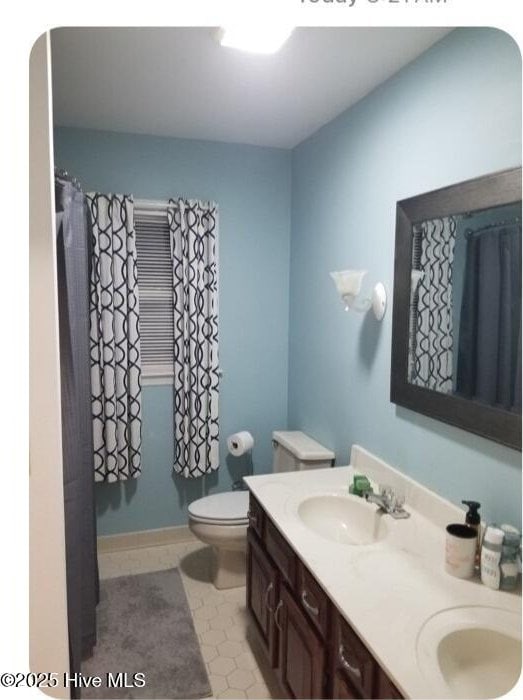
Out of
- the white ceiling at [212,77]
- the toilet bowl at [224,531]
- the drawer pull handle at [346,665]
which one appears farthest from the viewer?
the toilet bowl at [224,531]

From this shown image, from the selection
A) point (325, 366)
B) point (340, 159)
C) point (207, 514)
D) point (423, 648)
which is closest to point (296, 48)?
point (340, 159)

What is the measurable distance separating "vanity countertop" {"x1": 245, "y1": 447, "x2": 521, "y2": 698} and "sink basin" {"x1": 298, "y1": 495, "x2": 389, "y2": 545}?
0.04 m

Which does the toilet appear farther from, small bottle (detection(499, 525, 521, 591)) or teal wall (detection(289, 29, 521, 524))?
small bottle (detection(499, 525, 521, 591))

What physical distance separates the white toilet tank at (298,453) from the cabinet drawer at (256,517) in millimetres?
496

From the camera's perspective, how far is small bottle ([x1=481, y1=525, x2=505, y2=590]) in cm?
120

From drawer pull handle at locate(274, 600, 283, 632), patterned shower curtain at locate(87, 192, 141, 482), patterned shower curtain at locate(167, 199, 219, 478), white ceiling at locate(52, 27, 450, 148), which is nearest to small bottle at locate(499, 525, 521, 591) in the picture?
drawer pull handle at locate(274, 600, 283, 632)

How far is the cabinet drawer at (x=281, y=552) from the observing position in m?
1.48

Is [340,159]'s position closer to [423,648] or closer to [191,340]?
[191,340]

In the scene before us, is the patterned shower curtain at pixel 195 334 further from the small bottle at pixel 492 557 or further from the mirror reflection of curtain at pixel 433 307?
the small bottle at pixel 492 557

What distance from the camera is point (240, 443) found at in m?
2.67

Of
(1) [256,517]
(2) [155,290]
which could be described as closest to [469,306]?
(1) [256,517]

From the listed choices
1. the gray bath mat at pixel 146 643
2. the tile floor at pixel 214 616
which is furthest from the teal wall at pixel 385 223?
the gray bath mat at pixel 146 643

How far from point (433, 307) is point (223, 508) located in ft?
4.63
